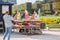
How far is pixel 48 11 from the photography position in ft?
156

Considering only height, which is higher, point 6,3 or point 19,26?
point 6,3

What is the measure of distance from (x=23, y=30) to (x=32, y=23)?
0.86 metres

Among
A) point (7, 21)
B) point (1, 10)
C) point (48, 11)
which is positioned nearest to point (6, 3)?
point (1, 10)

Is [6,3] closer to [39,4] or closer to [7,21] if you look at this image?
[7,21]

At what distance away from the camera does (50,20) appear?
2541cm

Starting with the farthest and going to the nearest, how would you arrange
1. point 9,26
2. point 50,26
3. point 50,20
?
point 50,20 → point 50,26 → point 9,26

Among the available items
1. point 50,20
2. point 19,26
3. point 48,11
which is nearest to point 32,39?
point 19,26

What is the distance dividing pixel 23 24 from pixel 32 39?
141 inches

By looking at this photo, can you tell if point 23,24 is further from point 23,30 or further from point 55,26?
point 55,26

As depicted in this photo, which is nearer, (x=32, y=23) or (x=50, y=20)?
(x=32, y=23)

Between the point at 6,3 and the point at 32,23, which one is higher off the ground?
the point at 6,3

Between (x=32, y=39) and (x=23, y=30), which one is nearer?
(x=32, y=39)

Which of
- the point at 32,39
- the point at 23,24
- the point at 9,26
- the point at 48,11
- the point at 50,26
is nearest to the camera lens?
the point at 9,26

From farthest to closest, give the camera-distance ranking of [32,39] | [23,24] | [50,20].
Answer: [50,20], [23,24], [32,39]
